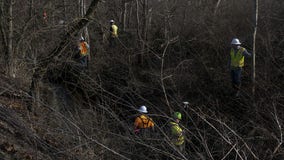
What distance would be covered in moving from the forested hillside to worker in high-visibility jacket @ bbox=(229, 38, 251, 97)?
0.36m

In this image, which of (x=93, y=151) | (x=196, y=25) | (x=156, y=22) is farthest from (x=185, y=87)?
(x=93, y=151)

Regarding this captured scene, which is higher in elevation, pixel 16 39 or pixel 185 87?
pixel 16 39

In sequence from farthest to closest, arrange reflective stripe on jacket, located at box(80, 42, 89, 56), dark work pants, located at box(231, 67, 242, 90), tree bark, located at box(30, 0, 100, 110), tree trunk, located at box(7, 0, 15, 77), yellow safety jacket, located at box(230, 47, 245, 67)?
reflective stripe on jacket, located at box(80, 42, 89, 56) < dark work pants, located at box(231, 67, 242, 90) < yellow safety jacket, located at box(230, 47, 245, 67) < tree trunk, located at box(7, 0, 15, 77) < tree bark, located at box(30, 0, 100, 110)

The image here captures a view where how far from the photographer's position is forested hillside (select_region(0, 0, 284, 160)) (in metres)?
7.25

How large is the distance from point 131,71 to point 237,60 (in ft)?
14.6

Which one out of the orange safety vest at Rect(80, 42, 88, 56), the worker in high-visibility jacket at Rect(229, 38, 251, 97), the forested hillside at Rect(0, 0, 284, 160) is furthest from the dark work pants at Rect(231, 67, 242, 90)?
the orange safety vest at Rect(80, 42, 88, 56)

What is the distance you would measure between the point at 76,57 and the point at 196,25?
262 inches

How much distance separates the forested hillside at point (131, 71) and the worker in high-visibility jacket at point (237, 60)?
359 millimetres

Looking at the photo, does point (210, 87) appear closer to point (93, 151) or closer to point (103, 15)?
point (103, 15)

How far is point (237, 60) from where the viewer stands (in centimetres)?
1253

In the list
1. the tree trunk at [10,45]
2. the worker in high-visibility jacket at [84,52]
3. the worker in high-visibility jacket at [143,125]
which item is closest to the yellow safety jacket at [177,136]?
the worker in high-visibility jacket at [143,125]

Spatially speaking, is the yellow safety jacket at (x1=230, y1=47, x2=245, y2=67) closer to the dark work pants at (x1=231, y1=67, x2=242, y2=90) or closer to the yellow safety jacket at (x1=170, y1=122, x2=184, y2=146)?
the dark work pants at (x1=231, y1=67, x2=242, y2=90)

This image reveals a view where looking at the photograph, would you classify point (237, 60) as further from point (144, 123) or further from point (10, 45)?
point (144, 123)

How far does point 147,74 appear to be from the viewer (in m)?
16.1
